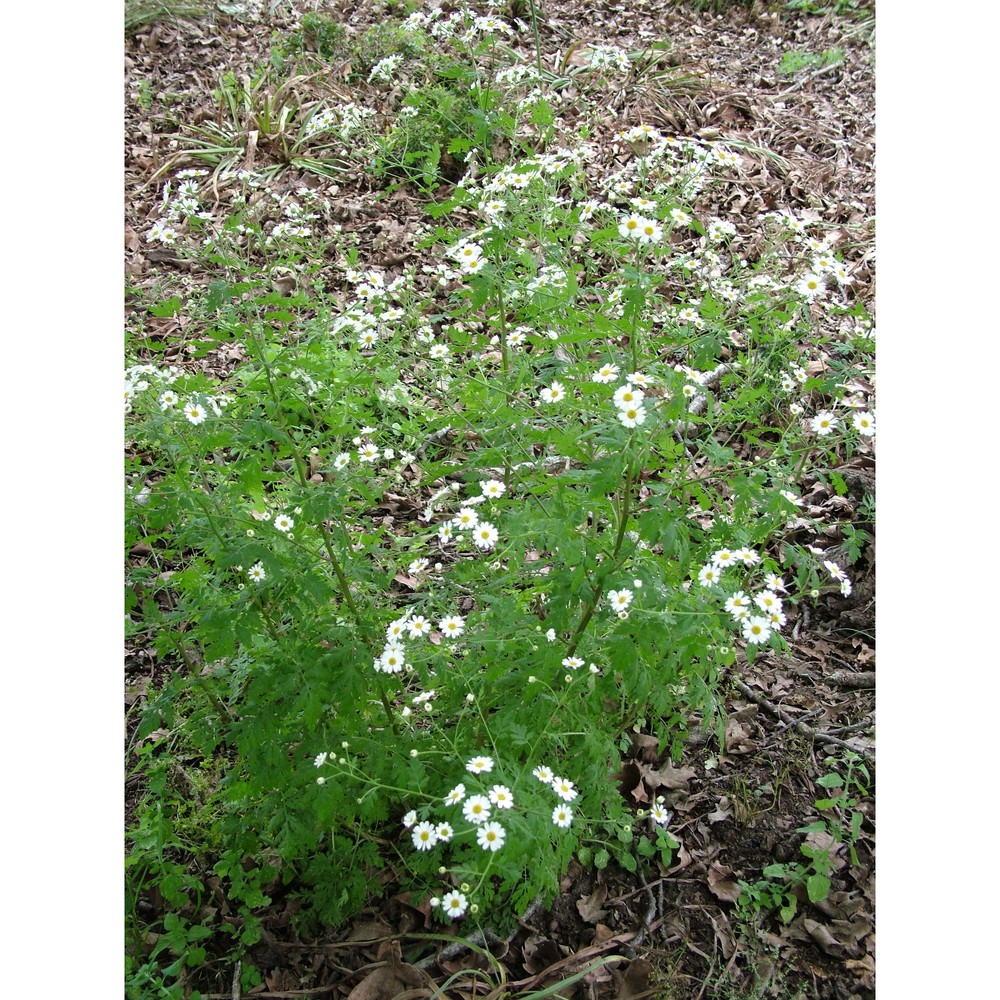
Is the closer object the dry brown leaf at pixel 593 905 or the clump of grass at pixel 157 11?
the dry brown leaf at pixel 593 905

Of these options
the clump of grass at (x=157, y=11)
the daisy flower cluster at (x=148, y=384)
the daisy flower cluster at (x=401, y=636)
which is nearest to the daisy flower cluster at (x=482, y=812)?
the daisy flower cluster at (x=401, y=636)

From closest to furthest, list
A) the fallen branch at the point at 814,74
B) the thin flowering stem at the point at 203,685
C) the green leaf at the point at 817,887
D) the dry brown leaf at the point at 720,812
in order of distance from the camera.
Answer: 1. the thin flowering stem at the point at 203,685
2. the green leaf at the point at 817,887
3. the dry brown leaf at the point at 720,812
4. the fallen branch at the point at 814,74

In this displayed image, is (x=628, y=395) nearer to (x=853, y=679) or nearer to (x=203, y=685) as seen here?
(x=203, y=685)

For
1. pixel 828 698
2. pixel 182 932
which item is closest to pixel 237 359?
pixel 182 932

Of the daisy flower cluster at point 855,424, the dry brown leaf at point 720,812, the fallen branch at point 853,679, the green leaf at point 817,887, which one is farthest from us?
the fallen branch at point 853,679

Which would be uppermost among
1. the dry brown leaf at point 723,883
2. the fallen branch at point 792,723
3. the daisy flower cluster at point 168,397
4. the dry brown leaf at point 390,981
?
the daisy flower cluster at point 168,397

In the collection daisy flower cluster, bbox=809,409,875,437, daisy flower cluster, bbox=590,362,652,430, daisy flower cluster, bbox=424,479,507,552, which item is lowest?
daisy flower cluster, bbox=424,479,507,552

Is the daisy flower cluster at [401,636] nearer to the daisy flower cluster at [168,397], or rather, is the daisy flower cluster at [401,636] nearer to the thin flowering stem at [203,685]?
the thin flowering stem at [203,685]

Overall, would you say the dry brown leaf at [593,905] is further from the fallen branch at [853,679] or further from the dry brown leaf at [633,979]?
the fallen branch at [853,679]

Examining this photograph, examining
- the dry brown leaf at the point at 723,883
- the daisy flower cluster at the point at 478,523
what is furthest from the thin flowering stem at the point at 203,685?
the dry brown leaf at the point at 723,883

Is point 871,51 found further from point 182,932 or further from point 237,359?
point 182,932

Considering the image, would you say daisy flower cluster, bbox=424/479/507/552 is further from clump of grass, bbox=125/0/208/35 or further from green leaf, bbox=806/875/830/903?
clump of grass, bbox=125/0/208/35

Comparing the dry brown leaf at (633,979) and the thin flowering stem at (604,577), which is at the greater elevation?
the thin flowering stem at (604,577)

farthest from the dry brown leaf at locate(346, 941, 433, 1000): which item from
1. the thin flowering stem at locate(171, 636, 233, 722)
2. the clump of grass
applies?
the clump of grass
